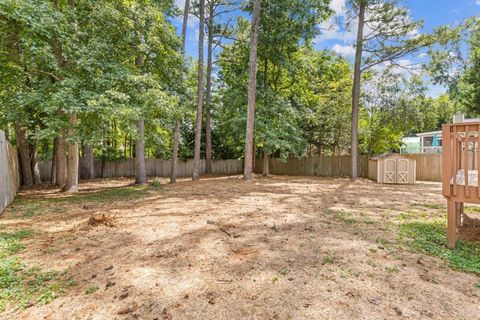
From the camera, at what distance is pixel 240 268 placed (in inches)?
98.6

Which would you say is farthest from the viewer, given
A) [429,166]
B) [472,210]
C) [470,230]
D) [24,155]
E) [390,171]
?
[429,166]

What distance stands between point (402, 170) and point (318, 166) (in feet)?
17.4

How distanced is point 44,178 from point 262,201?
1255 cm

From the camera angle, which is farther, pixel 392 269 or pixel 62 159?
pixel 62 159

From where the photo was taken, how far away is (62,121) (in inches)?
232

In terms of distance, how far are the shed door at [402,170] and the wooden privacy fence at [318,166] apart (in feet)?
9.76

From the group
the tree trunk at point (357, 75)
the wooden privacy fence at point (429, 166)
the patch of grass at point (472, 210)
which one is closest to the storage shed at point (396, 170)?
the tree trunk at point (357, 75)

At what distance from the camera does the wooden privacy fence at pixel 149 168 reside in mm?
13742

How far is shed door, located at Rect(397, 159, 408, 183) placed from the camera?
35.3 ft

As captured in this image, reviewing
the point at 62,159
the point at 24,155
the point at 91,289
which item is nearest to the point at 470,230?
the point at 91,289

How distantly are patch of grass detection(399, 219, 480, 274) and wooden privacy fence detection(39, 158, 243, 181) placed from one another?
547 inches

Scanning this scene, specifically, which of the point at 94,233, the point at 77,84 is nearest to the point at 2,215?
the point at 94,233

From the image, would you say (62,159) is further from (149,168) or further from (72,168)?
(149,168)

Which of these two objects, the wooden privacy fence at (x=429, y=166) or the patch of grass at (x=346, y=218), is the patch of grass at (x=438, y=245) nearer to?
the patch of grass at (x=346, y=218)
